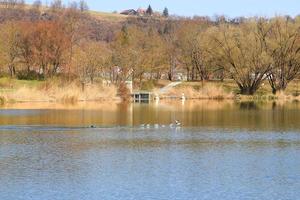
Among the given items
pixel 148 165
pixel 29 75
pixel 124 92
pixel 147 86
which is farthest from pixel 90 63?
pixel 148 165

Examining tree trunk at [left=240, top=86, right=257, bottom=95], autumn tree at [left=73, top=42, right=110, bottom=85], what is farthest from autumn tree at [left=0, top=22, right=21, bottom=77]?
tree trunk at [left=240, top=86, right=257, bottom=95]

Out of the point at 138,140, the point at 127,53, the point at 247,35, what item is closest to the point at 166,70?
the point at 127,53

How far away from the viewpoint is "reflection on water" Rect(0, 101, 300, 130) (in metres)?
47.6

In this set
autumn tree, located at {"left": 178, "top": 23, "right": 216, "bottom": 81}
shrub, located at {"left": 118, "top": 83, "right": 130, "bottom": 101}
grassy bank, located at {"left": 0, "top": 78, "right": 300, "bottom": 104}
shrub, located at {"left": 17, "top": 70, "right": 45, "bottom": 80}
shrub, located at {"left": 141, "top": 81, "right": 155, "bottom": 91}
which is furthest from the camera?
autumn tree, located at {"left": 178, "top": 23, "right": 216, "bottom": 81}

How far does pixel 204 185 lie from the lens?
24078mm

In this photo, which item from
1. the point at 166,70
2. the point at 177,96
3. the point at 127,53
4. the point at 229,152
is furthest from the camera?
the point at 166,70

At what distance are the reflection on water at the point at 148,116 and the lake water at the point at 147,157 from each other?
81 mm

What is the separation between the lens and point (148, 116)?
54500mm

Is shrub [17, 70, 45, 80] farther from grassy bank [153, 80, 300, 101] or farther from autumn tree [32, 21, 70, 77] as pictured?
grassy bank [153, 80, 300, 101]

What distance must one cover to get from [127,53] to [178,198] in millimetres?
68088

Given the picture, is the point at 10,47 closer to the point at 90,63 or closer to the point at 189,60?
the point at 90,63

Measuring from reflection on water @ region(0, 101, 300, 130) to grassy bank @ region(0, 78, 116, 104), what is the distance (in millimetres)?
3742

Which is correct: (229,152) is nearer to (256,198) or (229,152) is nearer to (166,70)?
(256,198)

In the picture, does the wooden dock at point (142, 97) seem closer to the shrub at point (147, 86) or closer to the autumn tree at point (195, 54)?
the shrub at point (147, 86)
